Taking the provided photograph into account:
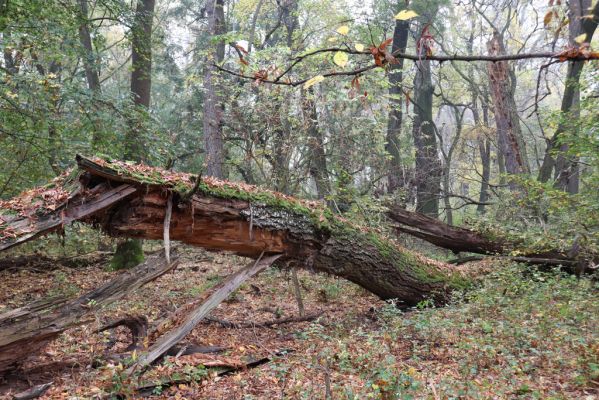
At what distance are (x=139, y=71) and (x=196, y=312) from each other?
7632mm

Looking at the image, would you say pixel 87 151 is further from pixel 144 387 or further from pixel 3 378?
pixel 144 387

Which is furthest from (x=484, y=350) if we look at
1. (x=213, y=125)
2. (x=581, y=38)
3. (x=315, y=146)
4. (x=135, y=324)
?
(x=213, y=125)


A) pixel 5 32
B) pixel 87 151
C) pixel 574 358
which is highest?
pixel 5 32

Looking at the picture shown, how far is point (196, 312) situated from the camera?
209 inches

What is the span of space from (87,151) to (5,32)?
7.85ft

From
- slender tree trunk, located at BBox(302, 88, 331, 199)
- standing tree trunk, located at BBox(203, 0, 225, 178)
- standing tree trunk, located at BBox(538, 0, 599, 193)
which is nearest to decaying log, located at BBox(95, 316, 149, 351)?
slender tree trunk, located at BBox(302, 88, 331, 199)

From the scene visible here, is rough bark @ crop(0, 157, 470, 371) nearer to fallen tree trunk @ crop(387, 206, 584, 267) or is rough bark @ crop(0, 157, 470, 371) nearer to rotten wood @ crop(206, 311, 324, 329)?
rotten wood @ crop(206, 311, 324, 329)

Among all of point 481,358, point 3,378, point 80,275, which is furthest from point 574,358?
point 80,275

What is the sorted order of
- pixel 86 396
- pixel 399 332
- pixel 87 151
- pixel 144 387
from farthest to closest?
pixel 87 151, pixel 399 332, pixel 144 387, pixel 86 396

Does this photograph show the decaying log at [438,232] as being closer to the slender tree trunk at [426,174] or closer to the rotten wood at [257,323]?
the rotten wood at [257,323]

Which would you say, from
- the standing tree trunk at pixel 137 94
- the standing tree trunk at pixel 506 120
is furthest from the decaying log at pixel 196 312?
the standing tree trunk at pixel 506 120

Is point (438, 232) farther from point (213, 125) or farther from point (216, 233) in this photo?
point (213, 125)

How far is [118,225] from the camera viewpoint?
16.4 feet

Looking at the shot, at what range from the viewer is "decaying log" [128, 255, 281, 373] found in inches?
185
